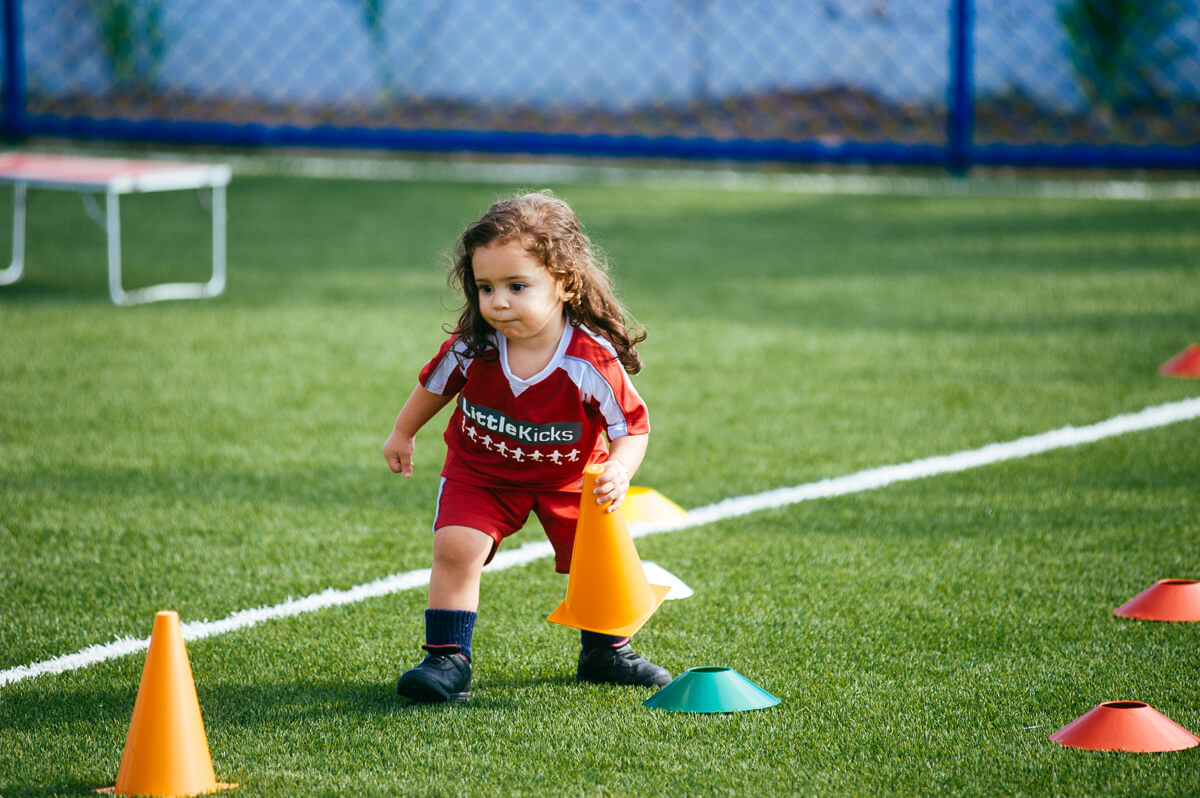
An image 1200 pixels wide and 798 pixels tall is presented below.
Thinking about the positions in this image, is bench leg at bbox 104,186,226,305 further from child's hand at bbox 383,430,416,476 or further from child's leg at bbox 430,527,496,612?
child's leg at bbox 430,527,496,612

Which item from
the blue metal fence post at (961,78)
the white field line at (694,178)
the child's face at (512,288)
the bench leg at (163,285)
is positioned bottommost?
the child's face at (512,288)

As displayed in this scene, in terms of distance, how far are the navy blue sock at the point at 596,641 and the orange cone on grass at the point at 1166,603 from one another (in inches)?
45.8

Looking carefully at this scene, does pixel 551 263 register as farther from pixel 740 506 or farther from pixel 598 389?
pixel 740 506

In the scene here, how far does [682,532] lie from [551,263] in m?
1.28

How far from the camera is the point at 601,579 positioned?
9.10 ft

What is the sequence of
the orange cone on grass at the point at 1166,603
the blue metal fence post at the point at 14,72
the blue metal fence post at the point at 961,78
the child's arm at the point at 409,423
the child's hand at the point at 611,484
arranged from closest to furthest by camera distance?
the child's hand at the point at 611,484 < the child's arm at the point at 409,423 < the orange cone on grass at the point at 1166,603 < the blue metal fence post at the point at 961,78 < the blue metal fence post at the point at 14,72

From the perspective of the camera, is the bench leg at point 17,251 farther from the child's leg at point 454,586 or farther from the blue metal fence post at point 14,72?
the blue metal fence post at point 14,72

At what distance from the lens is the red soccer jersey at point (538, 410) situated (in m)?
2.82

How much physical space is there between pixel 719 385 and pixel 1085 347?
5.55ft

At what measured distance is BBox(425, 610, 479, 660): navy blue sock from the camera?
9.15 feet

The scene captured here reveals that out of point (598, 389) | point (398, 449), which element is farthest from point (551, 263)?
point (398, 449)

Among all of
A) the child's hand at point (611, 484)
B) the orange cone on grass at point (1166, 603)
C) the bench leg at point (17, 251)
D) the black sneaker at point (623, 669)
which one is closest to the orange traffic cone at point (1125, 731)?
the orange cone on grass at point (1166, 603)

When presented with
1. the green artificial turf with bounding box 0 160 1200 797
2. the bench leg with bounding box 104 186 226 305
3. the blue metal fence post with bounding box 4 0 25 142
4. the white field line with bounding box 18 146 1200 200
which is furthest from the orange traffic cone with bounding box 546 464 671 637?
the blue metal fence post with bounding box 4 0 25 142

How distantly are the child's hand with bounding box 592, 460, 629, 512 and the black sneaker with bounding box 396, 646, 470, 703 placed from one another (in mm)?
420
